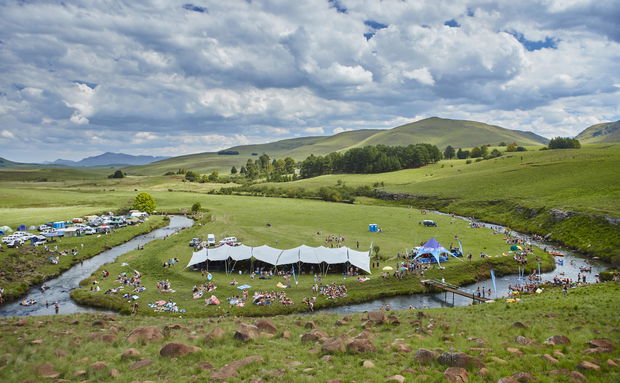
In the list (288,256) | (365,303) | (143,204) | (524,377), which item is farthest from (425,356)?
(143,204)

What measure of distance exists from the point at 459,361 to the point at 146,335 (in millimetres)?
18264

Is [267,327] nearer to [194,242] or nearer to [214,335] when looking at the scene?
[214,335]

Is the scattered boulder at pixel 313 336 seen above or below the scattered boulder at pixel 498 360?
below

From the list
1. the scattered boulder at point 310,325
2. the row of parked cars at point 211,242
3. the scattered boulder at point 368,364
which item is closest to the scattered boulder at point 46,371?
the scattered boulder at point 368,364

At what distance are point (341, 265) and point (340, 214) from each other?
45742 millimetres

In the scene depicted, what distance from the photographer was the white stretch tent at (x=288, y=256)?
50.6 metres

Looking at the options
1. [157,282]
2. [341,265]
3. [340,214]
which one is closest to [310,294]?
[341,265]

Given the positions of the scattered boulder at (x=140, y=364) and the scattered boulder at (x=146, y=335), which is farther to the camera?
the scattered boulder at (x=146, y=335)

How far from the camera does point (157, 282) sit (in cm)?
4744

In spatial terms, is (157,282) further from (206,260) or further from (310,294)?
(310,294)

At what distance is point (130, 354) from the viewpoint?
19.5 meters

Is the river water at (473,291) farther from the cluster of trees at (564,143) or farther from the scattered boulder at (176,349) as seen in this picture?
the cluster of trees at (564,143)

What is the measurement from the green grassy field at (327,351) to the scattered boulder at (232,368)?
66mm

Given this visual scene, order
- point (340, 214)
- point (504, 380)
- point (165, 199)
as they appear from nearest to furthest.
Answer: point (504, 380) < point (340, 214) < point (165, 199)
